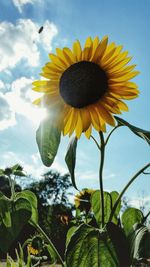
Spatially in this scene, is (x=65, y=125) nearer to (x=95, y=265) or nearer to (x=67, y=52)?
(x=67, y=52)

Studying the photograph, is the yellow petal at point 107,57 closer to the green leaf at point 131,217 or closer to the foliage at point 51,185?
the green leaf at point 131,217

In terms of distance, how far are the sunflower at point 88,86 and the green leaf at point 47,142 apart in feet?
0.22

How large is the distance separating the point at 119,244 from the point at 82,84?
0.31 metres

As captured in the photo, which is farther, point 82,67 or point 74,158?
point 82,67

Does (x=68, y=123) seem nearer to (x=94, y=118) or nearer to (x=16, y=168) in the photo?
(x=94, y=118)

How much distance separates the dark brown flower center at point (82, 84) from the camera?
2.45 ft

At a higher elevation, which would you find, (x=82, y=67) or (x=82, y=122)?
(x=82, y=67)

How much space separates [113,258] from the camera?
564mm

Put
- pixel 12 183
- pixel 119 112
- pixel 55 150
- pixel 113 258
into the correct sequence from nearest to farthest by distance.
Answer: pixel 113 258 < pixel 55 150 < pixel 119 112 < pixel 12 183

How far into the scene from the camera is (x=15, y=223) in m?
0.70

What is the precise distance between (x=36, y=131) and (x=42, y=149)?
4cm

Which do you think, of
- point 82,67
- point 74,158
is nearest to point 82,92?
point 82,67

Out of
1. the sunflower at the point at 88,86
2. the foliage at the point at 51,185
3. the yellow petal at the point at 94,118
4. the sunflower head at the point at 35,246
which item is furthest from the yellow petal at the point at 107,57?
the foliage at the point at 51,185

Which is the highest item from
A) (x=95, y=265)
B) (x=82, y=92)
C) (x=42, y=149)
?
(x=82, y=92)
